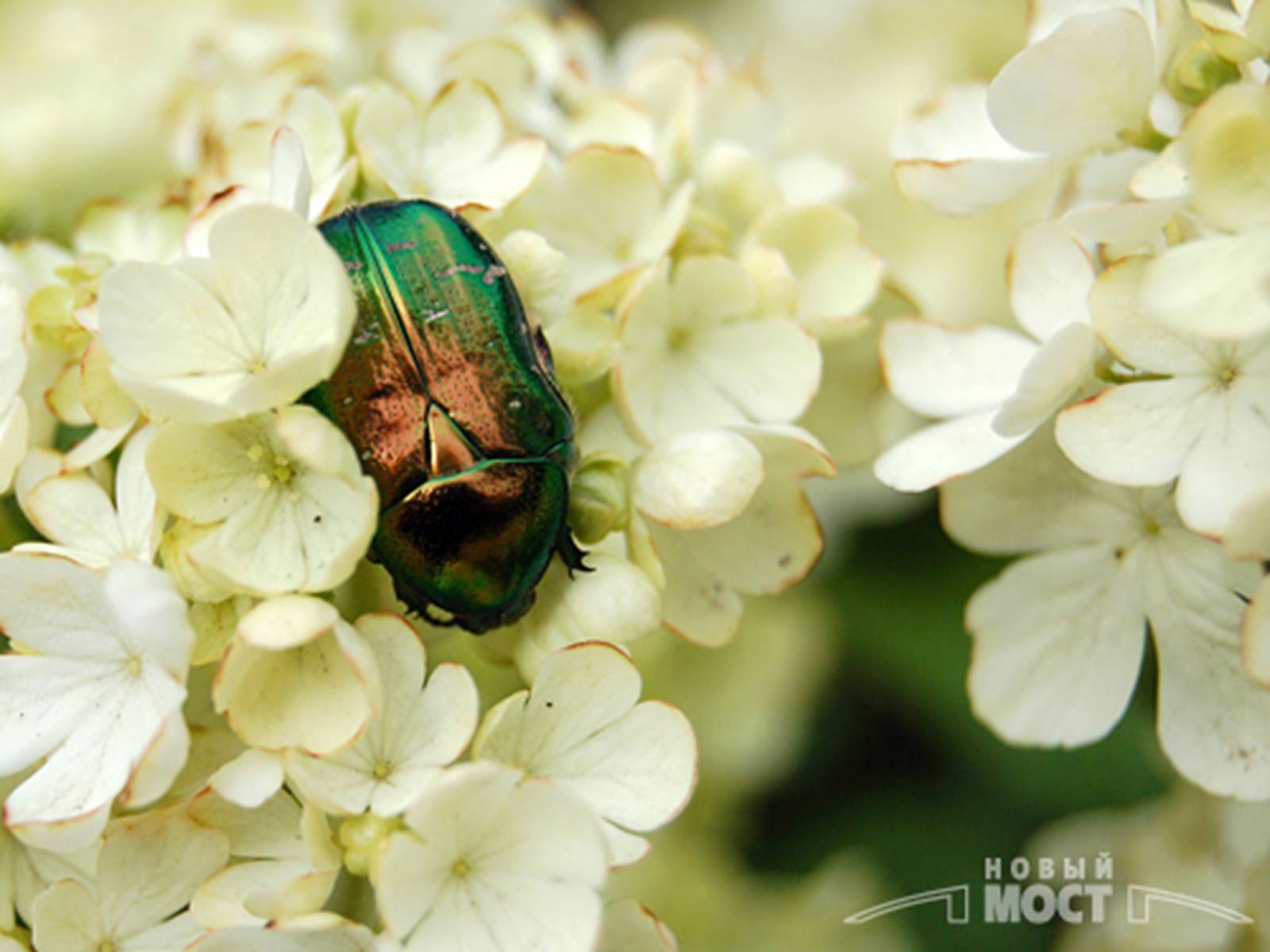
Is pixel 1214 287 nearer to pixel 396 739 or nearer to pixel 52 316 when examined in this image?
pixel 396 739

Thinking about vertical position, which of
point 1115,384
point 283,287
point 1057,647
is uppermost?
point 283,287

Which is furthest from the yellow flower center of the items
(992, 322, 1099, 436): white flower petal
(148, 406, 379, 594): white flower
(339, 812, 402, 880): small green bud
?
(992, 322, 1099, 436): white flower petal

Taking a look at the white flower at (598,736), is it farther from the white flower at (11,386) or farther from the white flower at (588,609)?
the white flower at (11,386)

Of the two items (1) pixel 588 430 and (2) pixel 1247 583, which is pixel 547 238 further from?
(2) pixel 1247 583

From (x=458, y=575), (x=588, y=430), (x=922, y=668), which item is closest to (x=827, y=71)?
(x=922, y=668)

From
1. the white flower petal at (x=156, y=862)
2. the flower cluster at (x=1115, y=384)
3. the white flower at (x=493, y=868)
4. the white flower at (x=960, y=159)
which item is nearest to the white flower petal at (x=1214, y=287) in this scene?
the flower cluster at (x=1115, y=384)

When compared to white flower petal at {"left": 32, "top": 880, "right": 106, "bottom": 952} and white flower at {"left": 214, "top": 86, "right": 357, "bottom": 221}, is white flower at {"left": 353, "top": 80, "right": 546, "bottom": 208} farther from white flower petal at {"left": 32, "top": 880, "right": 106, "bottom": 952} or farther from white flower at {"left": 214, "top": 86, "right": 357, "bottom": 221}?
white flower petal at {"left": 32, "top": 880, "right": 106, "bottom": 952}

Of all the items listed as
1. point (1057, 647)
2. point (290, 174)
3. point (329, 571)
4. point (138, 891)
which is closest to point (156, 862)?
point (138, 891)
